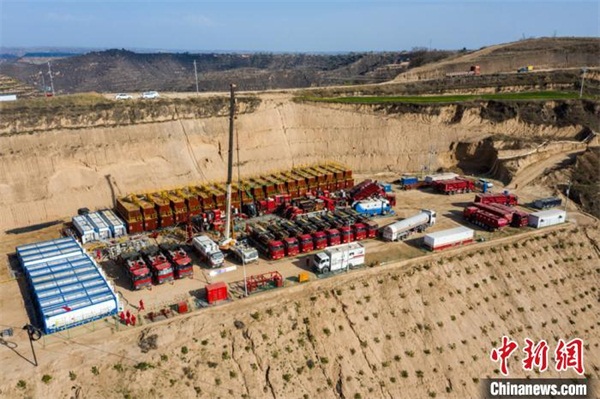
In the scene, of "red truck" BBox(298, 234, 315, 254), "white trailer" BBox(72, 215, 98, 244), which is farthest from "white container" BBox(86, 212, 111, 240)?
"red truck" BBox(298, 234, 315, 254)

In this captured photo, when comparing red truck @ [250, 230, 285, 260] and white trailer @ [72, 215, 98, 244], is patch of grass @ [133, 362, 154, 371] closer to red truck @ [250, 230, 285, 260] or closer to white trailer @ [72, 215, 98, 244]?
red truck @ [250, 230, 285, 260]

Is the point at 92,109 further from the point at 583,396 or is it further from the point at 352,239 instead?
the point at 583,396

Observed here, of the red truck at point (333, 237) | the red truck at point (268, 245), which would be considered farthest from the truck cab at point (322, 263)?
the red truck at point (333, 237)

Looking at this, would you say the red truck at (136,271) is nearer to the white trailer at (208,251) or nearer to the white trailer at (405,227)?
the white trailer at (208,251)

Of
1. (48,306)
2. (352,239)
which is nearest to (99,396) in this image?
(48,306)

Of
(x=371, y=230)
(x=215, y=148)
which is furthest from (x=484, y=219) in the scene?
(x=215, y=148)

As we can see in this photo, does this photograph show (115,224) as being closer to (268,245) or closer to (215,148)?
(268,245)

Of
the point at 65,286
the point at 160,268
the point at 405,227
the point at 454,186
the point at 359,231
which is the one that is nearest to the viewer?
the point at 65,286
